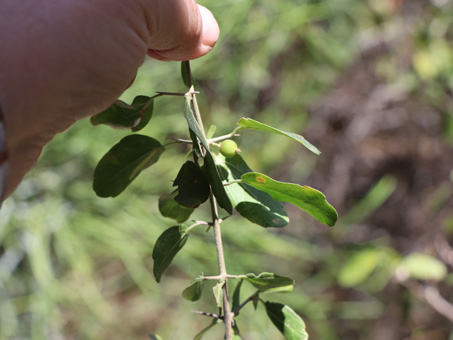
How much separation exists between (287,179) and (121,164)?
152 cm

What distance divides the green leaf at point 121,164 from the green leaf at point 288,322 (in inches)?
6.7

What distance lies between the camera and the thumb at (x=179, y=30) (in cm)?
44

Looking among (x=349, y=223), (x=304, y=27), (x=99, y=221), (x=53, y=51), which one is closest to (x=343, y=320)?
(x=349, y=223)

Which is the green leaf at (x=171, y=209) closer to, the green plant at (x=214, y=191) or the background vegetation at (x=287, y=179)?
the green plant at (x=214, y=191)

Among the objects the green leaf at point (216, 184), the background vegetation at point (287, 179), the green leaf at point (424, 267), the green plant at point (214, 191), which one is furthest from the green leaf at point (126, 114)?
the background vegetation at point (287, 179)

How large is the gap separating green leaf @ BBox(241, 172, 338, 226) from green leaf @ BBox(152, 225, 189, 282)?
0.08 meters

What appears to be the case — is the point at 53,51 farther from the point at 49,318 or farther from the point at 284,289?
the point at 49,318

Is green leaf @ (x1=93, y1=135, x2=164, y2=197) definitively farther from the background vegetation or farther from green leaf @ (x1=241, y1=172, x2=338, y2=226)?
the background vegetation

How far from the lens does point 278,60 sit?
2.04 metres

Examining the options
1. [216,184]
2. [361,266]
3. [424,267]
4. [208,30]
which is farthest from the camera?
[361,266]

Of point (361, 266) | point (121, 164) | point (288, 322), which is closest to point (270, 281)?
point (288, 322)

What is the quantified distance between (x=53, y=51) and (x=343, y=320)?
5.57 feet

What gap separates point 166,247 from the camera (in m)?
0.42

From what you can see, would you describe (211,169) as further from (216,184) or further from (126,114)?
(126,114)
